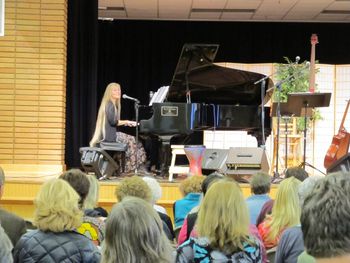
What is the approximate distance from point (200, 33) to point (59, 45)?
17.9 feet

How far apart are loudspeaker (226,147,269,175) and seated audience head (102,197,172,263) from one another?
5945mm

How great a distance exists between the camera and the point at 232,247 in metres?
2.32

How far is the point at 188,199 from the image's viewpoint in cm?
419

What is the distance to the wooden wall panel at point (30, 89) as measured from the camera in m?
8.79

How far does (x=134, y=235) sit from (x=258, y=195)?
2340 mm

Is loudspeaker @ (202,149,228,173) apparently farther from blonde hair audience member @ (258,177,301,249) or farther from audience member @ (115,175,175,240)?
blonde hair audience member @ (258,177,301,249)

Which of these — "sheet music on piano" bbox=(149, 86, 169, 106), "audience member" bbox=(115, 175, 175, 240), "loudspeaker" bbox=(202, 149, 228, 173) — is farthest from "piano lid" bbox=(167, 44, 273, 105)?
"audience member" bbox=(115, 175, 175, 240)

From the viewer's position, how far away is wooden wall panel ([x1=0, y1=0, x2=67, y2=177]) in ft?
28.8

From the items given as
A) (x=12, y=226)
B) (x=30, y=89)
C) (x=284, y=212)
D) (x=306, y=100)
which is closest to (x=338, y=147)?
(x=306, y=100)

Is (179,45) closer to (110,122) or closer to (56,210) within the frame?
(110,122)

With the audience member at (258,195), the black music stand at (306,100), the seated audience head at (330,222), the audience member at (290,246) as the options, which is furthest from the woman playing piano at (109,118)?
the seated audience head at (330,222)

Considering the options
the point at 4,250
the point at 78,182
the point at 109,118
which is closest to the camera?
the point at 4,250

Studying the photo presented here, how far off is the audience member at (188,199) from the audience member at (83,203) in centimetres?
95

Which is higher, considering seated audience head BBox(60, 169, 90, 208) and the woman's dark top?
the woman's dark top
